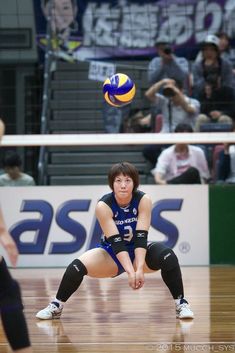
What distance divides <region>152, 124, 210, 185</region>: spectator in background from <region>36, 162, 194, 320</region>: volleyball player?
481 cm

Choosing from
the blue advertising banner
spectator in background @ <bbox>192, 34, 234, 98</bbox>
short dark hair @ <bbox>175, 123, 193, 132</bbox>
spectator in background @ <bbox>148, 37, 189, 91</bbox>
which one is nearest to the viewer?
short dark hair @ <bbox>175, 123, 193, 132</bbox>

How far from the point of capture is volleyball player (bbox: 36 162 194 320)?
6.91m

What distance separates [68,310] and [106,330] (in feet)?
3.74

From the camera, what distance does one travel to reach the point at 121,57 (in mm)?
15109

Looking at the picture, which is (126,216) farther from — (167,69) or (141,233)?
(167,69)

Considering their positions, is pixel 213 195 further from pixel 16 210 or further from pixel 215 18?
pixel 215 18

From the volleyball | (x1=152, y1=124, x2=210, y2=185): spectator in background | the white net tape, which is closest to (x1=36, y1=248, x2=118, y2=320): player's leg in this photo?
the volleyball

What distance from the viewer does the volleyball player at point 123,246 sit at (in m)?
6.91

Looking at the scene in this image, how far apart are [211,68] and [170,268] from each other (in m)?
6.66

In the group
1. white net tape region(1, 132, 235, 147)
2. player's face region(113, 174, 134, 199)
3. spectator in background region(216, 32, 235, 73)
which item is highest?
spectator in background region(216, 32, 235, 73)

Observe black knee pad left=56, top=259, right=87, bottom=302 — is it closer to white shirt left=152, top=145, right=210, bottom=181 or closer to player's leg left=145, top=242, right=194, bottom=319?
player's leg left=145, top=242, right=194, bottom=319

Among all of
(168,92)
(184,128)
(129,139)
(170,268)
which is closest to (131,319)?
(170,268)

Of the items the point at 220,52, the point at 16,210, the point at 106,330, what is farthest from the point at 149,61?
the point at 106,330

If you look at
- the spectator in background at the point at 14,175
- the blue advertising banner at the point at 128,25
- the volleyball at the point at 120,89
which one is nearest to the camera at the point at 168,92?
the spectator in background at the point at 14,175
